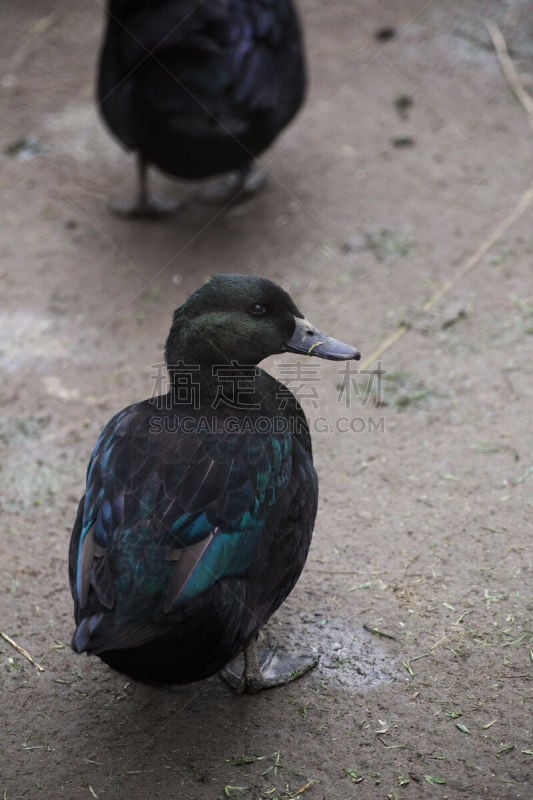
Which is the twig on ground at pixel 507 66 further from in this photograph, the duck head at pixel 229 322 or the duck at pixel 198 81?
the duck head at pixel 229 322

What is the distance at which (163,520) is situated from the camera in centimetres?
296

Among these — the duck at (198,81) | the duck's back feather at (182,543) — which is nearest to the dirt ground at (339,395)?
the duck's back feather at (182,543)

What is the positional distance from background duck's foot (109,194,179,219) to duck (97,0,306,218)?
42 cm

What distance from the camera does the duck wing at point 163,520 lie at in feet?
9.27

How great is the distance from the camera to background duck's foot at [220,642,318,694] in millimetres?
3400

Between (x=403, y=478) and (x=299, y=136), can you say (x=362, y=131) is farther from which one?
(x=403, y=478)

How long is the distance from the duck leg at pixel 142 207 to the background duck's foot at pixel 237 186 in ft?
0.99

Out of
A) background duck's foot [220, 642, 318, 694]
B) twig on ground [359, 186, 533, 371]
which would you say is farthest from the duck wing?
twig on ground [359, 186, 533, 371]

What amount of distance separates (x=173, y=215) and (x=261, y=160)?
0.85 m

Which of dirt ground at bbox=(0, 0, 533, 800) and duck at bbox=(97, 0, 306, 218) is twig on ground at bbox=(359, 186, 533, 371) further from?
duck at bbox=(97, 0, 306, 218)

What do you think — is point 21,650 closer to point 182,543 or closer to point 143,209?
point 182,543

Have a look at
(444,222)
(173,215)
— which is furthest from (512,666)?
(173,215)

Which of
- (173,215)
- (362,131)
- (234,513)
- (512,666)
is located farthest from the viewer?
(362,131)

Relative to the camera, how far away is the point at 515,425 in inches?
175
